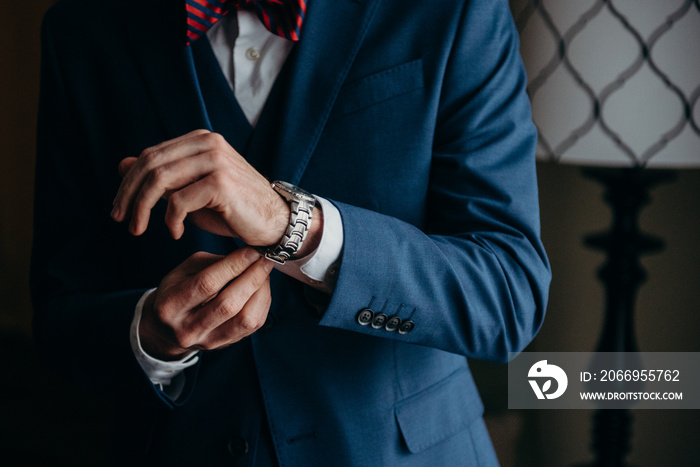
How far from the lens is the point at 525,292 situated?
0.77m

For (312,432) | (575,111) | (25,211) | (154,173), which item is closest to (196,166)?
(154,173)

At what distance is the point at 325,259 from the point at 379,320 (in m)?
0.11

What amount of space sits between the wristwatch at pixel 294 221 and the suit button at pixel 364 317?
113 mm

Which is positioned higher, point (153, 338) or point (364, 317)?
point (364, 317)

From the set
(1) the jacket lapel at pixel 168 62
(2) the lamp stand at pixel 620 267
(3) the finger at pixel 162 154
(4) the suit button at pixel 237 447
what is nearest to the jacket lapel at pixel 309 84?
(1) the jacket lapel at pixel 168 62

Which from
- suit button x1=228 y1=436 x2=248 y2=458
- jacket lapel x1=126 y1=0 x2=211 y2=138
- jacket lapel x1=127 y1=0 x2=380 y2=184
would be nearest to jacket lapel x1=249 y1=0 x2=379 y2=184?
jacket lapel x1=127 y1=0 x2=380 y2=184

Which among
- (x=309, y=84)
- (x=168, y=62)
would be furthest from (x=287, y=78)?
(x=168, y=62)

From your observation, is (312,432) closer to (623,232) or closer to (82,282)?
(82,282)

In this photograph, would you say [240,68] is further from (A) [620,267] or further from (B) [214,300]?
(A) [620,267]

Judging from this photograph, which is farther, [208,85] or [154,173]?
[208,85]

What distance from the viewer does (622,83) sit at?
1002 millimetres

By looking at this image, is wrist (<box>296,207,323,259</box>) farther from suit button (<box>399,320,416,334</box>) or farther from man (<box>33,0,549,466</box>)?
suit button (<box>399,320,416,334</box>)

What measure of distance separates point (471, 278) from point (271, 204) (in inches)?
11.1

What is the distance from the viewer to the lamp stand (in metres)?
1.23
